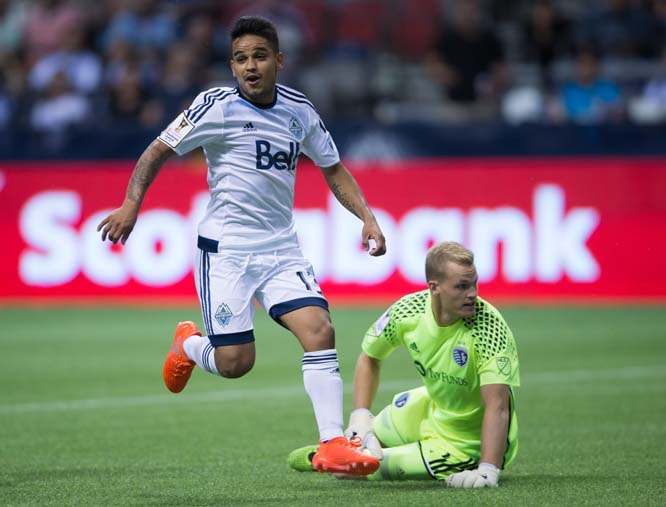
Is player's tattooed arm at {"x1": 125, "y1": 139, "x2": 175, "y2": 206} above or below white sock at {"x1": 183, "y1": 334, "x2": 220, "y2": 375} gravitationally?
above

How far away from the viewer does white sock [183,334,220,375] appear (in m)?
6.57

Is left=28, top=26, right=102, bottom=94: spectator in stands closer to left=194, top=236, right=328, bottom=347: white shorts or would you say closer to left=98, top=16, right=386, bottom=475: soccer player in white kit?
left=98, top=16, right=386, bottom=475: soccer player in white kit

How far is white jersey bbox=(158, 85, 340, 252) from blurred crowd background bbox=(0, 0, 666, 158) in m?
9.99

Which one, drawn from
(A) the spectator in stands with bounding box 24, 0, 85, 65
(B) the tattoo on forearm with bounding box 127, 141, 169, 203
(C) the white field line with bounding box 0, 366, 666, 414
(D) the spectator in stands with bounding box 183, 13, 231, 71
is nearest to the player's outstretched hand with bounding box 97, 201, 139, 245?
(B) the tattoo on forearm with bounding box 127, 141, 169, 203

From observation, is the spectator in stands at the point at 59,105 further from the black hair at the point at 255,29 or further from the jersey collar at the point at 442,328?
the jersey collar at the point at 442,328

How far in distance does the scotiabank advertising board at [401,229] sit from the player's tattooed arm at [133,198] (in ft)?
30.6

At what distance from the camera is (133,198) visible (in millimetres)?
6035

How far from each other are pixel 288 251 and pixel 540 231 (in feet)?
30.3

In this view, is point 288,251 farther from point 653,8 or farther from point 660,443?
point 653,8

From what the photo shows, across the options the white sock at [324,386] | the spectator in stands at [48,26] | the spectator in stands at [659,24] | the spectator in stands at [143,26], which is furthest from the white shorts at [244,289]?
the spectator in stands at [48,26]

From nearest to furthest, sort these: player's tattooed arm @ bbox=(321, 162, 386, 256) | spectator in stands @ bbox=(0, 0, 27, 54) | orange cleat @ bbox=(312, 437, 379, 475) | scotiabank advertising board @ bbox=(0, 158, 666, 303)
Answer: orange cleat @ bbox=(312, 437, 379, 475), player's tattooed arm @ bbox=(321, 162, 386, 256), scotiabank advertising board @ bbox=(0, 158, 666, 303), spectator in stands @ bbox=(0, 0, 27, 54)

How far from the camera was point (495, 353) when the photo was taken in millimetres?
5930

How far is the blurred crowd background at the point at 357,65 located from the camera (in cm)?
1695

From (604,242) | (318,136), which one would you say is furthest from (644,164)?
(318,136)
